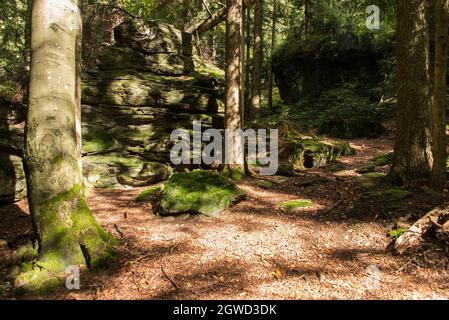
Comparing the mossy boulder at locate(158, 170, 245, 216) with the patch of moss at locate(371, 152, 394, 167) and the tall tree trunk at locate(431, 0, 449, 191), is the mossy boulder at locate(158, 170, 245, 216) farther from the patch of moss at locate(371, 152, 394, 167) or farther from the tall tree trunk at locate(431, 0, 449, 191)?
the patch of moss at locate(371, 152, 394, 167)

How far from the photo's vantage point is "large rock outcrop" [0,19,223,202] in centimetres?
1021

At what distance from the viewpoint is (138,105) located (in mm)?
11633

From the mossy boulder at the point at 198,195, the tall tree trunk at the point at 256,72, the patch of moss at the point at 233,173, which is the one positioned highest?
the tall tree trunk at the point at 256,72

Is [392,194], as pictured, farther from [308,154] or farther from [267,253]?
[308,154]

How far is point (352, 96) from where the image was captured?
19797 millimetres

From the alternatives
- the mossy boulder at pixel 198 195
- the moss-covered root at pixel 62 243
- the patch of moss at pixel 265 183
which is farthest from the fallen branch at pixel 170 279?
the patch of moss at pixel 265 183

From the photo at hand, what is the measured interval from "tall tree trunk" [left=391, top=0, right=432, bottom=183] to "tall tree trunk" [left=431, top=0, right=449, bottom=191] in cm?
65

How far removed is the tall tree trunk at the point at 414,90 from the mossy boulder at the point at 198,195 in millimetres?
3555

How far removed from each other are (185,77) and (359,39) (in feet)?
44.1

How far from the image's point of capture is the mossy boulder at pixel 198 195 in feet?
22.5

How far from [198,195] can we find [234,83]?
155 inches

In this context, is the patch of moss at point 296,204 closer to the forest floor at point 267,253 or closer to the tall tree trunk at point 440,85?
the forest floor at point 267,253
